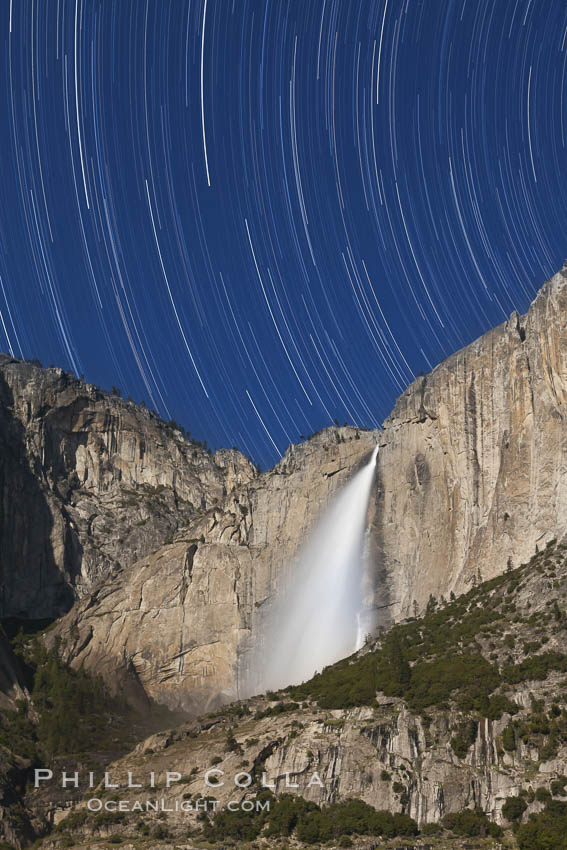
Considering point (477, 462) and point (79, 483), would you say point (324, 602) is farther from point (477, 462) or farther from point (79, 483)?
point (79, 483)

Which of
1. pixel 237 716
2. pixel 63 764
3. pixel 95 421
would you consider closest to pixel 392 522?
pixel 237 716

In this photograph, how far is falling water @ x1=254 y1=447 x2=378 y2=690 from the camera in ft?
357

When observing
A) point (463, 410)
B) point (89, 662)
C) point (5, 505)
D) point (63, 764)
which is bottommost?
point (63, 764)

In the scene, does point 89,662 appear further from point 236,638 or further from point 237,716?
point 237,716

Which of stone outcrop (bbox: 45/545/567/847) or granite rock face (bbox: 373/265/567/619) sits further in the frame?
granite rock face (bbox: 373/265/567/619)

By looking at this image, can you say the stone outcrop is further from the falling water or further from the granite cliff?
the falling water

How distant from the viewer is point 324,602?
4466 inches

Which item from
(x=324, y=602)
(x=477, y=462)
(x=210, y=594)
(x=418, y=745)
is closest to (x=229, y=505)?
(x=210, y=594)

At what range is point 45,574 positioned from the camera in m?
137

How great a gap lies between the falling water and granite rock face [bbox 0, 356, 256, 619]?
24131mm

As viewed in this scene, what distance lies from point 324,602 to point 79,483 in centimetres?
4998

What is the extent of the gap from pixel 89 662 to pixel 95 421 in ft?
150

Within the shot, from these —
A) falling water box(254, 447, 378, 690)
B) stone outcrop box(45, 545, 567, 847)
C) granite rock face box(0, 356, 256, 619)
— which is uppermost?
granite rock face box(0, 356, 256, 619)

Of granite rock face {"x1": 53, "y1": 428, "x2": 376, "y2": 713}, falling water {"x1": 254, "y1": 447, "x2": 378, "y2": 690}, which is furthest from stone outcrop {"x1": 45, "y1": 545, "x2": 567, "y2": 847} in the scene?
granite rock face {"x1": 53, "y1": 428, "x2": 376, "y2": 713}
